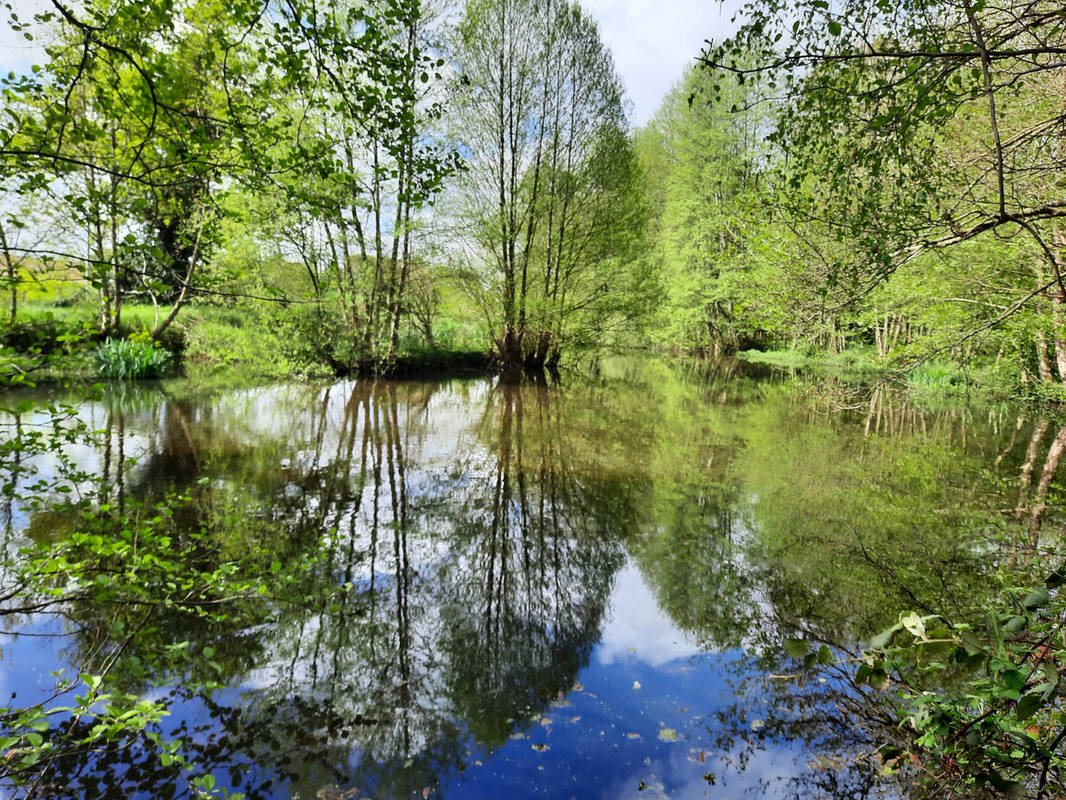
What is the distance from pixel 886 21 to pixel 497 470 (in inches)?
243

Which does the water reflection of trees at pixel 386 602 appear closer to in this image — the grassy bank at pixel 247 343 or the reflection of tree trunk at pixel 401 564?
the reflection of tree trunk at pixel 401 564

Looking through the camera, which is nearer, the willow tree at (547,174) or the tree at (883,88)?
the tree at (883,88)

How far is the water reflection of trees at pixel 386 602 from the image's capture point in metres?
2.78

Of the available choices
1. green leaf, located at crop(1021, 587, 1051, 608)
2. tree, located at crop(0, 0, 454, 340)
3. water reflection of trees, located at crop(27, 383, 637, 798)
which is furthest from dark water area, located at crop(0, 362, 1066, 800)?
green leaf, located at crop(1021, 587, 1051, 608)

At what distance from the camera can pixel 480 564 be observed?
4.94 metres

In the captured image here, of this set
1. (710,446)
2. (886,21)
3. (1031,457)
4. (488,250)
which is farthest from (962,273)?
(488,250)

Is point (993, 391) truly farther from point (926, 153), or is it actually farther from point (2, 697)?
point (2, 697)

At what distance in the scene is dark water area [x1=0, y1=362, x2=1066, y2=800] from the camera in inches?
107

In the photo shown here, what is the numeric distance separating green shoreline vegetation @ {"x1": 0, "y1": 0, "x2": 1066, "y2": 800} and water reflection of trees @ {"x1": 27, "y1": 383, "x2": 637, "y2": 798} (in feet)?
1.25

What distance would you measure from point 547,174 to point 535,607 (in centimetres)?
1581

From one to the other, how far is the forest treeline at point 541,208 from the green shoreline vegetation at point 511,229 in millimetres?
71

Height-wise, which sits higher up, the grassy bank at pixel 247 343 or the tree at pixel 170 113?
the tree at pixel 170 113

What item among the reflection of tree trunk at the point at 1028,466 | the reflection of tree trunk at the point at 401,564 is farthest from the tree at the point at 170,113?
the reflection of tree trunk at the point at 1028,466

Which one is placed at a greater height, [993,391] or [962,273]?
[962,273]
